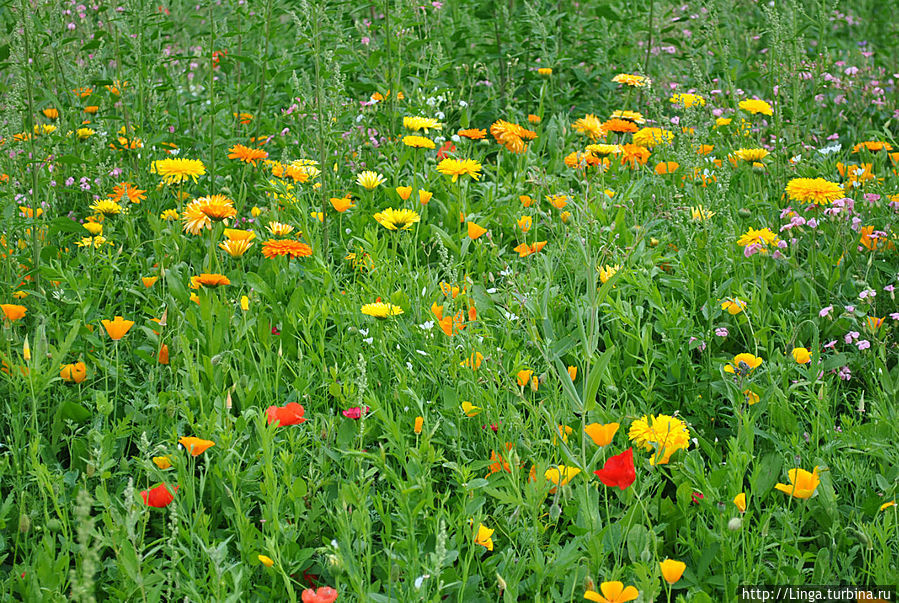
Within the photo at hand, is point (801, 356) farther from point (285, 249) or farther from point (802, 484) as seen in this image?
point (285, 249)

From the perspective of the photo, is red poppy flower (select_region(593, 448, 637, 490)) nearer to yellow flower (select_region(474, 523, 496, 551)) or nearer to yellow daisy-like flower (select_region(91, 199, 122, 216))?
yellow flower (select_region(474, 523, 496, 551))

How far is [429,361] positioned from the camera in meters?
2.22

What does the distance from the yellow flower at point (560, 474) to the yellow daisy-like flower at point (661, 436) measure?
0.19 metres

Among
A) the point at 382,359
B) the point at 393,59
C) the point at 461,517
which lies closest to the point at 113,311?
the point at 382,359

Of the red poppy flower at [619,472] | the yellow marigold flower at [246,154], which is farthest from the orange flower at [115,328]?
the yellow marigold flower at [246,154]

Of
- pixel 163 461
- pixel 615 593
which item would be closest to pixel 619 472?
pixel 615 593

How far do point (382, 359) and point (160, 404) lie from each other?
60cm

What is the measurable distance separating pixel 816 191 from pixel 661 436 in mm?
1325

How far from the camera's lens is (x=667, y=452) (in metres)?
1.80

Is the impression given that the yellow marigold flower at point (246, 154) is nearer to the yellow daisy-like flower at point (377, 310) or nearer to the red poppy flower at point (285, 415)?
the yellow daisy-like flower at point (377, 310)

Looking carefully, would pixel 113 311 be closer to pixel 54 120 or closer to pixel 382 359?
pixel 382 359

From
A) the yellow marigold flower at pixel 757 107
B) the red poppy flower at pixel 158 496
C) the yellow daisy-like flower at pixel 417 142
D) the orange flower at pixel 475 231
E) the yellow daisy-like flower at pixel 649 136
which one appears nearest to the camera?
the red poppy flower at pixel 158 496

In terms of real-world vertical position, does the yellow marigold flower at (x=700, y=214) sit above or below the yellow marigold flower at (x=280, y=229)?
below

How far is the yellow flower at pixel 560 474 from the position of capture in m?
1.66
